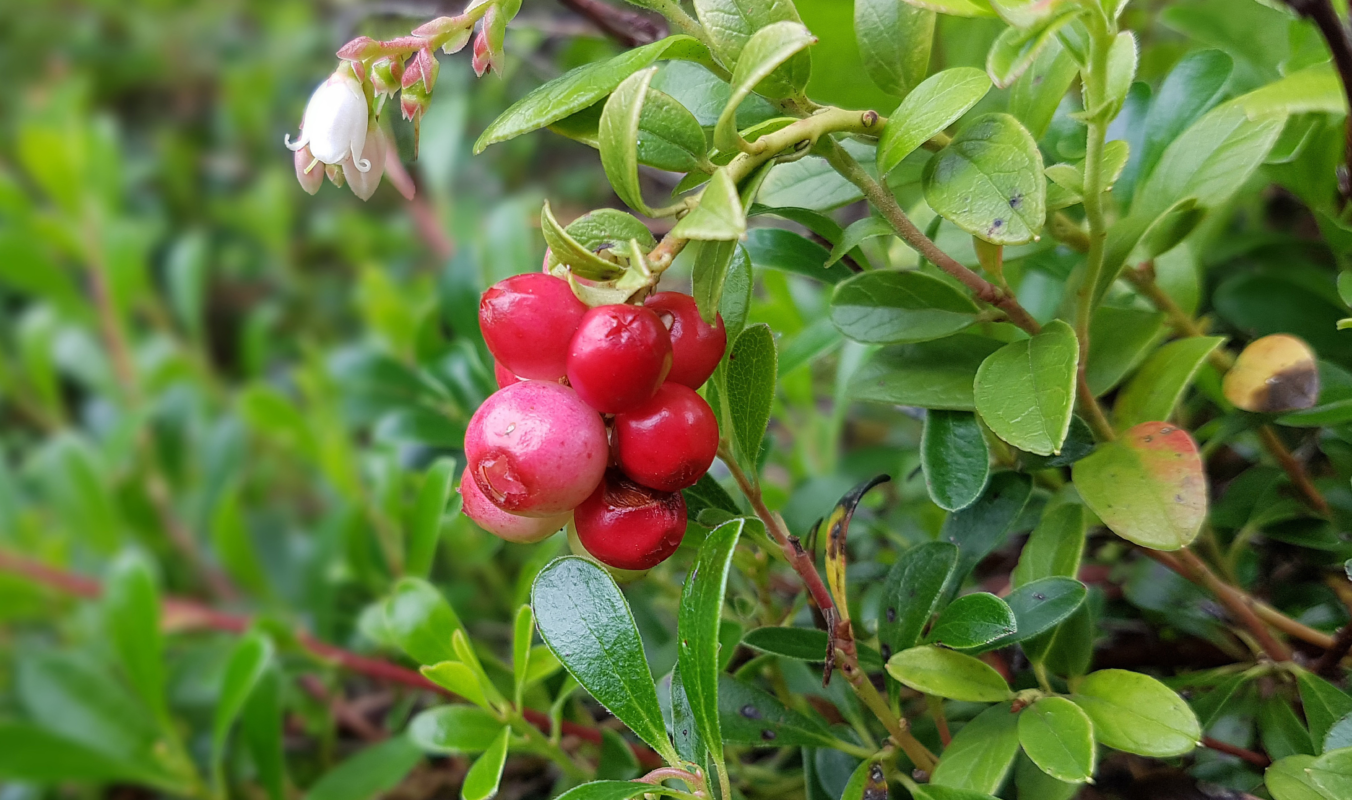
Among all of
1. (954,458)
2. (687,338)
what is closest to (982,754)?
(954,458)

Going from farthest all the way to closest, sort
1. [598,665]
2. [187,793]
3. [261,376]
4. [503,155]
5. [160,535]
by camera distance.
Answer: [503,155] < [261,376] < [160,535] < [187,793] < [598,665]

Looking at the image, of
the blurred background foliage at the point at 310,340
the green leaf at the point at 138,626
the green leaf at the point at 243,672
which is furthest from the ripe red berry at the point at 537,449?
the green leaf at the point at 138,626

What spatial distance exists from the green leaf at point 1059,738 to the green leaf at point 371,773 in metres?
0.50

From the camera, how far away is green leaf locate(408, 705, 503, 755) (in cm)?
54

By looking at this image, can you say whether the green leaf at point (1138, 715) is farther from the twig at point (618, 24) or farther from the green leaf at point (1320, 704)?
the twig at point (618, 24)

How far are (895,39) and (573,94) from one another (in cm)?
17

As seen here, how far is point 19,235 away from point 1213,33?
70.1 inches

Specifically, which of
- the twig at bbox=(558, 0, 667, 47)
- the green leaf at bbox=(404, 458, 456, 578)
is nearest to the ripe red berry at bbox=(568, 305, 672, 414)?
the green leaf at bbox=(404, 458, 456, 578)

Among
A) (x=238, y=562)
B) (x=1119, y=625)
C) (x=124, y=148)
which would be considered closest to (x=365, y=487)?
(x=238, y=562)

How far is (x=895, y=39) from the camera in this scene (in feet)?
1.51

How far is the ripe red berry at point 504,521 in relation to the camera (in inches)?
17.0

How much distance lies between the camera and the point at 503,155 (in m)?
1.78

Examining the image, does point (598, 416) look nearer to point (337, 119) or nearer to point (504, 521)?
point (504, 521)

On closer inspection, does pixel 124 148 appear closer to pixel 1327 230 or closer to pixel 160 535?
pixel 160 535
